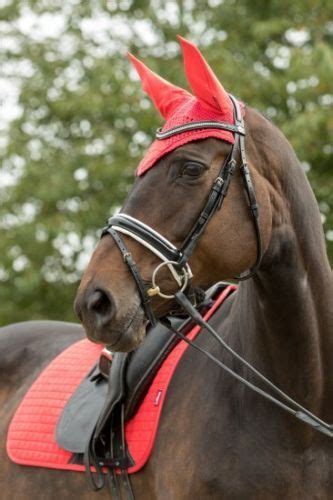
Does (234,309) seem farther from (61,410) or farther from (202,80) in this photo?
(61,410)

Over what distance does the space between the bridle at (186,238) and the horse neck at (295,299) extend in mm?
173

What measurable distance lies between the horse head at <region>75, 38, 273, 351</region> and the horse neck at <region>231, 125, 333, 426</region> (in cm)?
12

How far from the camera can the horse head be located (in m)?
3.70

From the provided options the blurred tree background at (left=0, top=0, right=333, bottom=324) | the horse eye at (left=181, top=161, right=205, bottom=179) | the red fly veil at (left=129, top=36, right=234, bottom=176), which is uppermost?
the red fly veil at (left=129, top=36, right=234, bottom=176)

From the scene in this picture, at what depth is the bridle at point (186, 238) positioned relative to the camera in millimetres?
3758

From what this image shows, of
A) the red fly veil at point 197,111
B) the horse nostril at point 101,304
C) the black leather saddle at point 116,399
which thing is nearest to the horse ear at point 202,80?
the red fly veil at point 197,111

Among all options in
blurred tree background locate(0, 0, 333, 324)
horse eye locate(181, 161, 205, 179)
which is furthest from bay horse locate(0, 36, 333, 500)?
blurred tree background locate(0, 0, 333, 324)

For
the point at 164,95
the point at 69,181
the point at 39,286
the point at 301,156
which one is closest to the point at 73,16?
the point at 69,181

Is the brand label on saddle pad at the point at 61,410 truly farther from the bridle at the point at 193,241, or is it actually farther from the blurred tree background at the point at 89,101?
Answer: the blurred tree background at the point at 89,101

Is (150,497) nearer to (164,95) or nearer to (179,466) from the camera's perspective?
(179,466)

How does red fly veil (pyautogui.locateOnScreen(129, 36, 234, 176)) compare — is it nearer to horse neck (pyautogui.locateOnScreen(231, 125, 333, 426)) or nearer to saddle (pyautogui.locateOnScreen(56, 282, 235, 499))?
horse neck (pyautogui.locateOnScreen(231, 125, 333, 426))

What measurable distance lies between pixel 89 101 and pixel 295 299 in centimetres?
824

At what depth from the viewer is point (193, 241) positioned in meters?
3.79

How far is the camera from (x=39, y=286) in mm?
12367
